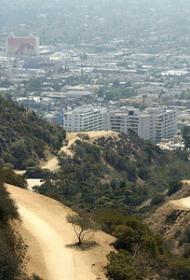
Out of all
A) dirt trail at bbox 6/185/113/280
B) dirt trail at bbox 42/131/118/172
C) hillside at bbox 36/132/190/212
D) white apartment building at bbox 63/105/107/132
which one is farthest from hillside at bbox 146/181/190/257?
white apartment building at bbox 63/105/107/132

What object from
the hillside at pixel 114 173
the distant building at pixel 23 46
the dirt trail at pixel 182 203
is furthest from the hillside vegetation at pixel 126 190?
the distant building at pixel 23 46

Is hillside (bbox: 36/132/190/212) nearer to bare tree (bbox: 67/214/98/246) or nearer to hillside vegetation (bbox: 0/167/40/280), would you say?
bare tree (bbox: 67/214/98/246)

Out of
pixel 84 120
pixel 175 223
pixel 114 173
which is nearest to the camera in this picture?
pixel 175 223

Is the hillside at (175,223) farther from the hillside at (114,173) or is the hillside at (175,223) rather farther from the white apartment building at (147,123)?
the white apartment building at (147,123)

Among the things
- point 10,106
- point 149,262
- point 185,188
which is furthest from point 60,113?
point 149,262

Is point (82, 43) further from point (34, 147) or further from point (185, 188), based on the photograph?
point (185, 188)

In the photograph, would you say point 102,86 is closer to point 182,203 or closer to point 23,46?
point 23,46

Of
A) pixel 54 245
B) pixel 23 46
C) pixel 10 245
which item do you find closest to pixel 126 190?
pixel 54 245
